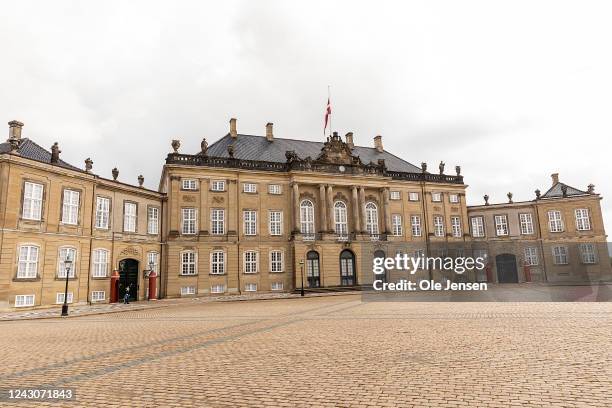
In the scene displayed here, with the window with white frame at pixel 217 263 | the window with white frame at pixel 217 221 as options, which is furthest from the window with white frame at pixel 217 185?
the window with white frame at pixel 217 263

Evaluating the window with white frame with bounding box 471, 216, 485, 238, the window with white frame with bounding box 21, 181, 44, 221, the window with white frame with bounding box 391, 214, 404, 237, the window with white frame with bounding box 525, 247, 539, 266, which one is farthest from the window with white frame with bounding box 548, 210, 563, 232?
the window with white frame with bounding box 21, 181, 44, 221

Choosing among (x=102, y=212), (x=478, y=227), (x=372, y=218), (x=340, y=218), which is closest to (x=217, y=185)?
(x=102, y=212)

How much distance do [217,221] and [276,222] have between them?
6220mm

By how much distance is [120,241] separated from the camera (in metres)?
32.7

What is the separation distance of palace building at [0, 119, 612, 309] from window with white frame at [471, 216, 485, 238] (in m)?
0.14

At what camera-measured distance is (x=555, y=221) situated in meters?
48.9

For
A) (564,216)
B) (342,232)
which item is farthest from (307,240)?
(564,216)

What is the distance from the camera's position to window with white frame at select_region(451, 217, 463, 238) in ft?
162

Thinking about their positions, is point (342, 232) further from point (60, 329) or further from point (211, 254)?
point (60, 329)

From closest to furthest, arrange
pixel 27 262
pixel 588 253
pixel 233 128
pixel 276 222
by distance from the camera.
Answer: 1. pixel 27 262
2. pixel 276 222
3. pixel 233 128
4. pixel 588 253

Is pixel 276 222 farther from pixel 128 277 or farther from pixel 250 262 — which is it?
pixel 128 277

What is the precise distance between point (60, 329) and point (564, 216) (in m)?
54.0

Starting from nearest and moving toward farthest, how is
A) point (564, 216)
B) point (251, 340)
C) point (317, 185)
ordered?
1. point (251, 340)
2. point (317, 185)
3. point (564, 216)

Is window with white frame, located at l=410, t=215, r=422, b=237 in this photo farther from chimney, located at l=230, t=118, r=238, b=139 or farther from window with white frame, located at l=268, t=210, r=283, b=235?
chimney, located at l=230, t=118, r=238, b=139
